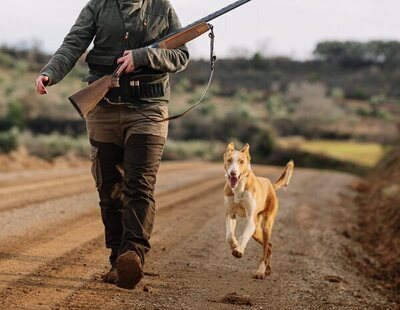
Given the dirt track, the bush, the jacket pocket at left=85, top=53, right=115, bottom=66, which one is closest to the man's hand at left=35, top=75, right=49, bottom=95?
the jacket pocket at left=85, top=53, right=115, bottom=66

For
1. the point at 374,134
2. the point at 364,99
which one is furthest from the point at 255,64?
the point at 374,134

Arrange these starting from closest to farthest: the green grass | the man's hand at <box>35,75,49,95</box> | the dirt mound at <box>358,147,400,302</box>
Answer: the man's hand at <box>35,75,49,95</box> < the dirt mound at <box>358,147,400,302</box> < the green grass

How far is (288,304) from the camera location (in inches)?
302

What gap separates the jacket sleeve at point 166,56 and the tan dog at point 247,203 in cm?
134

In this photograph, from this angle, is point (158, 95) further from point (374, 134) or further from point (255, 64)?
point (255, 64)

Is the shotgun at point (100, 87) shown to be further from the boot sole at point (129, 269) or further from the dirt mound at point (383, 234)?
the dirt mound at point (383, 234)

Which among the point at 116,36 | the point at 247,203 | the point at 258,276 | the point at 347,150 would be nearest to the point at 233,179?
the point at 247,203

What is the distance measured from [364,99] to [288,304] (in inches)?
2900

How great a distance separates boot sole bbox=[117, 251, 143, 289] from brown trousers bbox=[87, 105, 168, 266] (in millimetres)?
182

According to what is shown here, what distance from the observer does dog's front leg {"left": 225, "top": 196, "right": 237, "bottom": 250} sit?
822 cm

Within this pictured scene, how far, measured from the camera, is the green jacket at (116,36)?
712 cm

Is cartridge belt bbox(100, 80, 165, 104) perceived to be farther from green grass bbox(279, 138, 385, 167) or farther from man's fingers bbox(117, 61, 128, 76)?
green grass bbox(279, 138, 385, 167)

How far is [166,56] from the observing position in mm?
7016

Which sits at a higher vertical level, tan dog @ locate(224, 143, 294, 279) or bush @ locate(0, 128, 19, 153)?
tan dog @ locate(224, 143, 294, 279)
